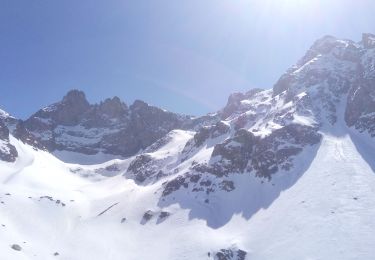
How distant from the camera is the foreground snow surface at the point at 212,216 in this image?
91875 millimetres

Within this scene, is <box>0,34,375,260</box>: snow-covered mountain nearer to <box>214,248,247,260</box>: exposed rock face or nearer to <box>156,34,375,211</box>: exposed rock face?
<box>214,248,247,260</box>: exposed rock face

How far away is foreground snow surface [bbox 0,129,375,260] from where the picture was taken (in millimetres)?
91875

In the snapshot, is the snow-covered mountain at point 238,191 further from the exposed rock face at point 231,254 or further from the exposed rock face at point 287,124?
the exposed rock face at point 287,124

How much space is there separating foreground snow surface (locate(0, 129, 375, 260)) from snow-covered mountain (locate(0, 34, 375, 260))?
0.82 ft

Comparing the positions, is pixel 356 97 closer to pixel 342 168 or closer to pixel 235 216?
pixel 342 168

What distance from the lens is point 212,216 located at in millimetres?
114375

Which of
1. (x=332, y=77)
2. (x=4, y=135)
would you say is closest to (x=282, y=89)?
(x=332, y=77)

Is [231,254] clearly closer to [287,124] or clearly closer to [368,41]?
[287,124]

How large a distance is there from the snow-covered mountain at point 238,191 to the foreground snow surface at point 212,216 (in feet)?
0.82

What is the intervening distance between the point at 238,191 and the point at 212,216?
10.8 m

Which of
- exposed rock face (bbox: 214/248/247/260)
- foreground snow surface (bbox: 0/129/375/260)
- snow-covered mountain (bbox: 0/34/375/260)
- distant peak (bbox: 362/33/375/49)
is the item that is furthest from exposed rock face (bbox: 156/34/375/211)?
exposed rock face (bbox: 214/248/247/260)

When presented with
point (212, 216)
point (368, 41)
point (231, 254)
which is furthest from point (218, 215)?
point (368, 41)

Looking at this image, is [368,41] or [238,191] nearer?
[238,191]

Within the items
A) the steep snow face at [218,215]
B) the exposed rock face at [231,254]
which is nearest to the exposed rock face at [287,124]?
the steep snow face at [218,215]
